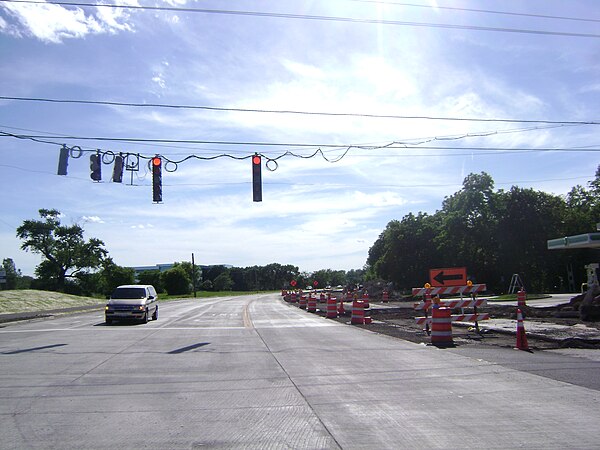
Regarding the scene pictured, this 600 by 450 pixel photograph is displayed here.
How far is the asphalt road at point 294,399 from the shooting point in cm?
602

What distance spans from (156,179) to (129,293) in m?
9.23

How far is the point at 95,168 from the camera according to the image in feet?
58.8

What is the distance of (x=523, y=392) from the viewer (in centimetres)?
823

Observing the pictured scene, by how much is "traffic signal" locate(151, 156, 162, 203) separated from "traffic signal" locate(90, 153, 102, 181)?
177cm

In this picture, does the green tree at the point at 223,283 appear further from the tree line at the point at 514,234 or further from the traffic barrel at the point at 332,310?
the traffic barrel at the point at 332,310

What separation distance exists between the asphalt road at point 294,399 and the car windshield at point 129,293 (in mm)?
11084

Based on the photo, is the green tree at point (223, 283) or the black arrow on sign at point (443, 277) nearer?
the black arrow on sign at point (443, 277)

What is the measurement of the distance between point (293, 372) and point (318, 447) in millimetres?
4898

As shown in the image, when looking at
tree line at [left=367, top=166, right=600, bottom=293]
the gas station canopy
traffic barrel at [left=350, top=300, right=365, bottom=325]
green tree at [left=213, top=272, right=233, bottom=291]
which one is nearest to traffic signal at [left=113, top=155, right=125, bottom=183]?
traffic barrel at [left=350, top=300, right=365, bottom=325]

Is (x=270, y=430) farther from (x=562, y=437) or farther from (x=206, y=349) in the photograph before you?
(x=206, y=349)

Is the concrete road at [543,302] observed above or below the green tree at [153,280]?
below

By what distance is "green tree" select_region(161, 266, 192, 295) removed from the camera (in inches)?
4737

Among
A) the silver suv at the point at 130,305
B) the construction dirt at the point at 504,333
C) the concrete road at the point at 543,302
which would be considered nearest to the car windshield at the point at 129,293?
the silver suv at the point at 130,305

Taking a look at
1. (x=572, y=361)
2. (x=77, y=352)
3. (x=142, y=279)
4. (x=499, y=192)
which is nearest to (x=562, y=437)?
(x=572, y=361)
